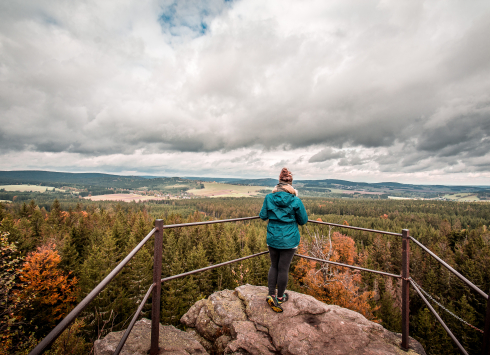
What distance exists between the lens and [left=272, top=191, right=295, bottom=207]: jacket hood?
4.26 m

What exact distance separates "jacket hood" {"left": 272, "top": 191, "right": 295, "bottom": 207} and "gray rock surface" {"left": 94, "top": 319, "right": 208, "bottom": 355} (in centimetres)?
308

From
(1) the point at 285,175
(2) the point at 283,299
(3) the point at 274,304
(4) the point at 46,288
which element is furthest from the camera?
(4) the point at 46,288

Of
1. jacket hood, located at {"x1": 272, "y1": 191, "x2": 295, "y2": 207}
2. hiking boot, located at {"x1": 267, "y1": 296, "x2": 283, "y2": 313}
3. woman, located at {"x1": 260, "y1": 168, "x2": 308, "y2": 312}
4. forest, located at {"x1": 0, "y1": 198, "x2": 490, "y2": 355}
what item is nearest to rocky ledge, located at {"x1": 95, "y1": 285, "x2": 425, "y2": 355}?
hiking boot, located at {"x1": 267, "y1": 296, "x2": 283, "y2": 313}

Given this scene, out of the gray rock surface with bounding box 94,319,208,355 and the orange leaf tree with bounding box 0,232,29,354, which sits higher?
the gray rock surface with bounding box 94,319,208,355

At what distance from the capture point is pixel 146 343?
3795 millimetres

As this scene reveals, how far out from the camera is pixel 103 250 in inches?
832

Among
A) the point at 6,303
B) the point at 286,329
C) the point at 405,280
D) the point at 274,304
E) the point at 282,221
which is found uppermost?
the point at 282,221

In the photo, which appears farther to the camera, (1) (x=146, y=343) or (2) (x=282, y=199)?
(2) (x=282, y=199)

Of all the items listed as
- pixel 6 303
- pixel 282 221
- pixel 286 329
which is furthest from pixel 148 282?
pixel 282 221

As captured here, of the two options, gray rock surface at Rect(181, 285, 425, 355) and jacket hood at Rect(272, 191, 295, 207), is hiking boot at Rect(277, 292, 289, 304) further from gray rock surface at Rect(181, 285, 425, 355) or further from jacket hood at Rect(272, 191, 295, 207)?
jacket hood at Rect(272, 191, 295, 207)

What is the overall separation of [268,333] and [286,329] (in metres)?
0.36

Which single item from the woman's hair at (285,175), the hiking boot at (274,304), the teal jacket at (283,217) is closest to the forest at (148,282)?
the hiking boot at (274,304)

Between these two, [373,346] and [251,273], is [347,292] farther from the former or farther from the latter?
[373,346]

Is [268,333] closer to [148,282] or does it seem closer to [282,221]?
[282,221]
